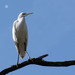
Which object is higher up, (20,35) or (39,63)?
(20,35)

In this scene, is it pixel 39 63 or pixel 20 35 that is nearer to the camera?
pixel 39 63

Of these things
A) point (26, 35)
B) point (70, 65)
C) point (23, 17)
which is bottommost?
point (70, 65)

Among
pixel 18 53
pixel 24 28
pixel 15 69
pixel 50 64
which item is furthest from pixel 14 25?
pixel 50 64

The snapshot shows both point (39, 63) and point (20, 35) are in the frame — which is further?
point (20, 35)

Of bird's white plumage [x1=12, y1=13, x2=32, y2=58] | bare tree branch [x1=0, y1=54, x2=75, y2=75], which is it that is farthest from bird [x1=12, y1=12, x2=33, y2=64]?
bare tree branch [x1=0, y1=54, x2=75, y2=75]

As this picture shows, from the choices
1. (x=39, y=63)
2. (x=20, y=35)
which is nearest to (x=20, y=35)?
(x=20, y=35)

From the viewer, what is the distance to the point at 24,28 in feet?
25.3

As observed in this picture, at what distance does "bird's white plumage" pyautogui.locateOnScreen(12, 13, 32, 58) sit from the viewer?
7.60m

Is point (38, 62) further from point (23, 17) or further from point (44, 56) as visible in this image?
point (23, 17)

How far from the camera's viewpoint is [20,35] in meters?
7.58

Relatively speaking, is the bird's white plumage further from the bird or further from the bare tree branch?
the bare tree branch

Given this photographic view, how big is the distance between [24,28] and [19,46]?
0.59 m

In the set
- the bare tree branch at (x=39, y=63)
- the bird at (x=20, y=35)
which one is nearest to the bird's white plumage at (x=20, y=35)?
the bird at (x=20, y=35)

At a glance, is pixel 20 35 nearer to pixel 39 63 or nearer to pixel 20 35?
pixel 20 35
